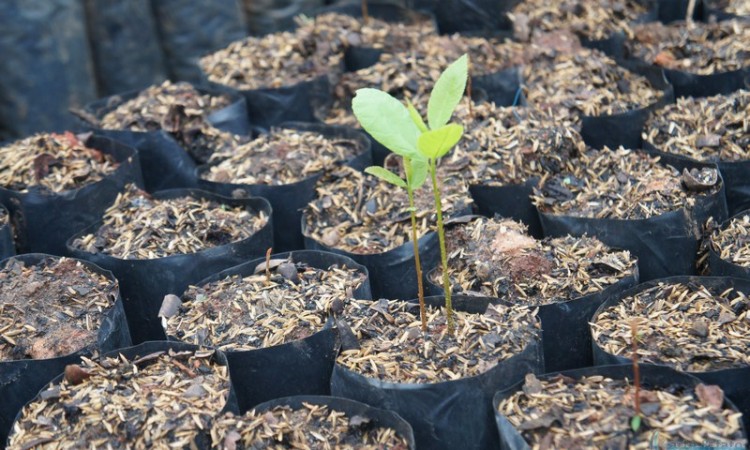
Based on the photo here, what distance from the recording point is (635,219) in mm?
2617

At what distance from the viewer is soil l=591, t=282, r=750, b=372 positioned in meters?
2.06

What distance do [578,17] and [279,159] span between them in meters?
2.04

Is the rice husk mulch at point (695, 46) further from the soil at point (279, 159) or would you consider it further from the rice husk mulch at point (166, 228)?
the rice husk mulch at point (166, 228)

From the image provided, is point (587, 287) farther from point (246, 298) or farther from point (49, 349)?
point (49, 349)

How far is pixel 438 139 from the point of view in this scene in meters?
1.75

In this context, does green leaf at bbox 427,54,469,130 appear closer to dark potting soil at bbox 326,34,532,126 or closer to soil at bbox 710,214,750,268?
soil at bbox 710,214,750,268

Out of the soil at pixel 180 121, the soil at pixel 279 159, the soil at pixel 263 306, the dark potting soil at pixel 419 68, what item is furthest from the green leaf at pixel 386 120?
the dark potting soil at pixel 419 68

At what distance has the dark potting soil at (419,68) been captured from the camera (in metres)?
3.73

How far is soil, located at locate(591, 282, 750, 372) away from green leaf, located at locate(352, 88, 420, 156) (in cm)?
77

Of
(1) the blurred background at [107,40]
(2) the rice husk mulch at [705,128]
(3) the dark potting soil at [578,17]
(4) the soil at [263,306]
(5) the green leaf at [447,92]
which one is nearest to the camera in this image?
(5) the green leaf at [447,92]

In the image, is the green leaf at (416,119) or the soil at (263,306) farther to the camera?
the soil at (263,306)

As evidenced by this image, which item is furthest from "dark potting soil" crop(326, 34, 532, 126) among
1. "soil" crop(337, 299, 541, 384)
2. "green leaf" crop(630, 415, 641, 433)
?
"green leaf" crop(630, 415, 641, 433)

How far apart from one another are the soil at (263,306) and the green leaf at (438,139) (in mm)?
703

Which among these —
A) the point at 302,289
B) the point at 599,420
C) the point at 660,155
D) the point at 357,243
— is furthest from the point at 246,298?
the point at 660,155
